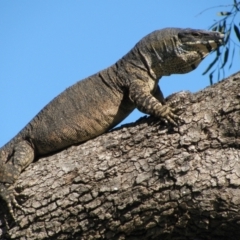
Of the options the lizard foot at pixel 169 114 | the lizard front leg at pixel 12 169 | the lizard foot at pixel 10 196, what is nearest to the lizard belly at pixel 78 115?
the lizard front leg at pixel 12 169

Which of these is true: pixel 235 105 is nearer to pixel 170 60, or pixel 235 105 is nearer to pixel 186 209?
pixel 186 209

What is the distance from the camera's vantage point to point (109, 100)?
6.84m

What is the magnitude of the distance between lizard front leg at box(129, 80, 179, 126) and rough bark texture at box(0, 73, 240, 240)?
4.2 inches

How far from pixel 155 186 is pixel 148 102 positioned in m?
1.28

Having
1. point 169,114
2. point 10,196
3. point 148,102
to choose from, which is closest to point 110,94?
point 148,102

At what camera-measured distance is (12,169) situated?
6219mm

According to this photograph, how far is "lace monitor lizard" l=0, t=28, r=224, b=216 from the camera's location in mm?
6672

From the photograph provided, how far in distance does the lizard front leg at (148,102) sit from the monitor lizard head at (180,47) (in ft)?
1.06

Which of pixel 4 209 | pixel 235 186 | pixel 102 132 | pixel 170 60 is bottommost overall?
pixel 235 186

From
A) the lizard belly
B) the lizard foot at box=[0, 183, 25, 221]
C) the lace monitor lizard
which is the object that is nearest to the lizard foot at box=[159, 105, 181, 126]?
the lace monitor lizard

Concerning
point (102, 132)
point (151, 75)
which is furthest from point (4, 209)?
point (151, 75)

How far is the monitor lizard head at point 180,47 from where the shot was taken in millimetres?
6633

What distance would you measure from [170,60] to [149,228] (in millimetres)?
2315

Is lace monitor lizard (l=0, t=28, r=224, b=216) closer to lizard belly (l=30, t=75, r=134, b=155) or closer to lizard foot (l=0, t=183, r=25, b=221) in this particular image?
lizard belly (l=30, t=75, r=134, b=155)
